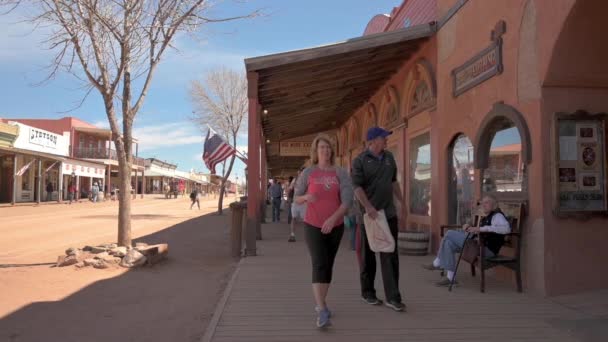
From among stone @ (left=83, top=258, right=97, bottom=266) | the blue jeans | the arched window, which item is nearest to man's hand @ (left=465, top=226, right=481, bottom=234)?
the arched window

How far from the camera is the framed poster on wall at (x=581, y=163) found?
16.4 feet

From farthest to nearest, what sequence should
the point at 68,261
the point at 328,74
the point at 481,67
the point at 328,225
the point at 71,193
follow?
the point at 71,193, the point at 328,74, the point at 68,261, the point at 481,67, the point at 328,225

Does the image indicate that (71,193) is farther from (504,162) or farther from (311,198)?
(311,198)

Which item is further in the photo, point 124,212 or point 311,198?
point 124,212

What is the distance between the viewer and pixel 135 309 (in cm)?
547

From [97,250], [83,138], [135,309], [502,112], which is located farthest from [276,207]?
[83,138]

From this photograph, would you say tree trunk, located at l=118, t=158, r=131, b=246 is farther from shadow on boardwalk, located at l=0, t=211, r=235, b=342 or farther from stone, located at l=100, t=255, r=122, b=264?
shadow on boardwalk, located at l=0, t=211, r=235, b=342

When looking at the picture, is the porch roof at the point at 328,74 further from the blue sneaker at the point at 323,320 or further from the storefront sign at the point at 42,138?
the storefront sign at the point at 42,138

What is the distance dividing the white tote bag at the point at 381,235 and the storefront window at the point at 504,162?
2.04 meters

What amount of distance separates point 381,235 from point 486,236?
1.61 m

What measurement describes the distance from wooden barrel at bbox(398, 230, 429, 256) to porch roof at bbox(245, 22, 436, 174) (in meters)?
3.19

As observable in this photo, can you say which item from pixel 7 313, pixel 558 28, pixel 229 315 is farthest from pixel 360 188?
pixel 7 313

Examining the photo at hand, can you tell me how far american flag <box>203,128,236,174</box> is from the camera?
14.8 meters

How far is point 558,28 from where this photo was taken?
4.80m
